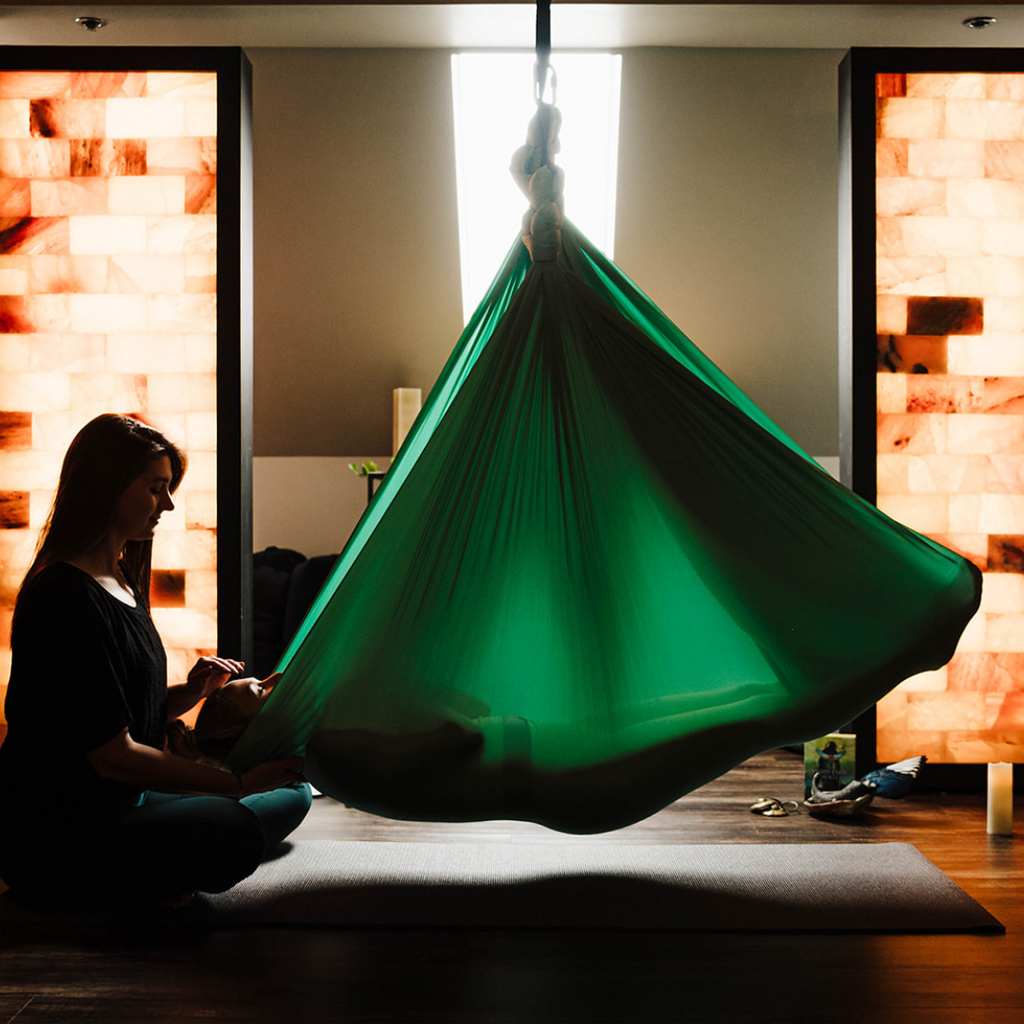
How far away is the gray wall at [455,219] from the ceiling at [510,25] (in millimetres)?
265

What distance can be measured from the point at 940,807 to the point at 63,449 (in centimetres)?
230

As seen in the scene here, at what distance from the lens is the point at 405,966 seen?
1.42 m

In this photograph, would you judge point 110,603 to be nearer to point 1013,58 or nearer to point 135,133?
point 135,133

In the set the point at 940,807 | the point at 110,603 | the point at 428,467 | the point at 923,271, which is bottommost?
the point at 940,807

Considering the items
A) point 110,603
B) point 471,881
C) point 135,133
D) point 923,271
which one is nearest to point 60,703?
point 110,603

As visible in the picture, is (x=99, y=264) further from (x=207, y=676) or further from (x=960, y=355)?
(x=960, y=355)

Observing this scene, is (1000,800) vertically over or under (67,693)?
under

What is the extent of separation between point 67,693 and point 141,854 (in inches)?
11.9

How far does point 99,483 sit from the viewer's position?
150 cm

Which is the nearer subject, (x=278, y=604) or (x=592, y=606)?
(x=592, y=606)

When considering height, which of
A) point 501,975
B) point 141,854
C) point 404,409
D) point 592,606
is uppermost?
point 404,409

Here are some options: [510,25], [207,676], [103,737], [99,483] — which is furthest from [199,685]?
[510,25]

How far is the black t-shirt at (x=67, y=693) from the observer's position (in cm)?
140

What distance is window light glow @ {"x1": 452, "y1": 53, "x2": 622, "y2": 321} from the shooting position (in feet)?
9.30
